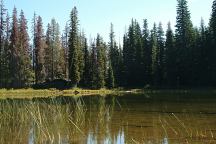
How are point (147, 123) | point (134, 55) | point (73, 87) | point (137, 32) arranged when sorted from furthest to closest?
point (137, 32) → point (134, 55) → point (73, 87) → point (147, 123)

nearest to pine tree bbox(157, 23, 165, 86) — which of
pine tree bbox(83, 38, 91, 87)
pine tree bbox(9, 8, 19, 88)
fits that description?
pine tree bbox(83, 38, 91, 87)

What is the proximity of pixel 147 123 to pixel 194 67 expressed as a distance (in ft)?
192

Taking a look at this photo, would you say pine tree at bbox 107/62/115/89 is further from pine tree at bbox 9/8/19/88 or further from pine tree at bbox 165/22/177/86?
pine tree at bbox 9/8/19/88

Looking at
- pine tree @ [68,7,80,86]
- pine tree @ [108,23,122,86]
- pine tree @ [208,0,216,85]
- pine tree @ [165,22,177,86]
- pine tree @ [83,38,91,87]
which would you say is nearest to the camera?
pine tree @ [208,0,216,85]

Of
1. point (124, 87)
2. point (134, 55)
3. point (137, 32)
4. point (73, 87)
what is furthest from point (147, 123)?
point (137, 32)

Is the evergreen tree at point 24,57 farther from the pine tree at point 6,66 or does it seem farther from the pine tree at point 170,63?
the pine tree at point 170,63

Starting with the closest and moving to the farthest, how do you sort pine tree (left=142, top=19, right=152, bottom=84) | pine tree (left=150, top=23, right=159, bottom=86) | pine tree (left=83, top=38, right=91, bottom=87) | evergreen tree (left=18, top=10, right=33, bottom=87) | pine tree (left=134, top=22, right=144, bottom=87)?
evergreen tree (left=18, top=10, right=33, bottom=87) → pine tree (left=83, top=38, right=91, bottom=87) → pine tree (left=150, top=23, right=159, bottom=86) → pine tree (left=142, top=19, right=152, bottom=84) → pine tree (left=134, top=22, right=144, bottom=87)

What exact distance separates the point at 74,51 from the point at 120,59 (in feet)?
58.4

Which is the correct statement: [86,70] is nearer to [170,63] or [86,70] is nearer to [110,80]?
[110,80]

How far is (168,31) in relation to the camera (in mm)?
87938

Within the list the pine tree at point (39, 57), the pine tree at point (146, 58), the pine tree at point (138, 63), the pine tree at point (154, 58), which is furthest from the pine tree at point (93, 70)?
the pine tree at point (154, 58)

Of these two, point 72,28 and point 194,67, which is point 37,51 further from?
point 194,67

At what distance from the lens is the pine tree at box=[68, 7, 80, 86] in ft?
255

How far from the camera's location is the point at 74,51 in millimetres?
80125
